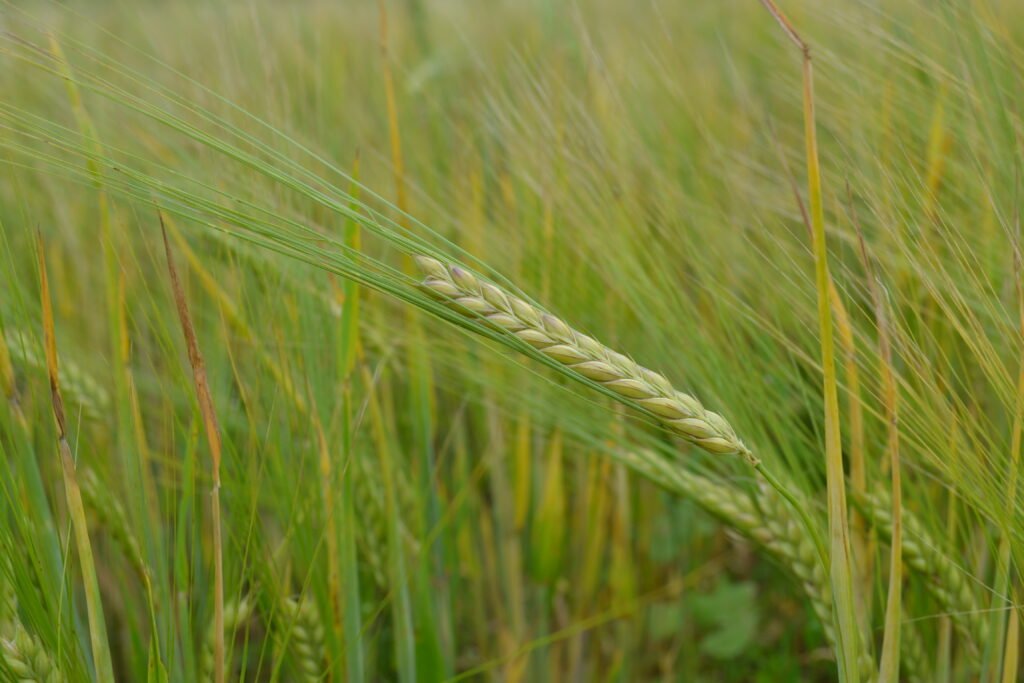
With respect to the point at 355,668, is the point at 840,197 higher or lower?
higher

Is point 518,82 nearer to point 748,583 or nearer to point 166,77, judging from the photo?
point 748,583

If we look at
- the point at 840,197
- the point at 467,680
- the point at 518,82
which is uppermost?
the point at 518,82

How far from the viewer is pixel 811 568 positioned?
2.37 ft

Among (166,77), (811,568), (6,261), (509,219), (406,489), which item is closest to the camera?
(6,261)

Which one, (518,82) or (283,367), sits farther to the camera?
(518,82)

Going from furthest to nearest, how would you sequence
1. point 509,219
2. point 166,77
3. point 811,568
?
point 166,77
point 509,219
point 811,568

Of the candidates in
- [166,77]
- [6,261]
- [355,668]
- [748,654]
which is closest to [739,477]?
[355,668]

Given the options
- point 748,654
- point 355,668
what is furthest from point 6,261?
point 748,654

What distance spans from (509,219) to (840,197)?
0.37 meters

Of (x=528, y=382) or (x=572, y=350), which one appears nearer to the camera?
(x=572, y=350)

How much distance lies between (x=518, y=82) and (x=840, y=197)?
15.0 inches

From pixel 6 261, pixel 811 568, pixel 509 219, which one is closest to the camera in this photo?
pixel 6 261

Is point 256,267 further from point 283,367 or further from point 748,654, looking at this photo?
point 748,654

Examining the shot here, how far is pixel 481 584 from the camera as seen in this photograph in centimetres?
106
